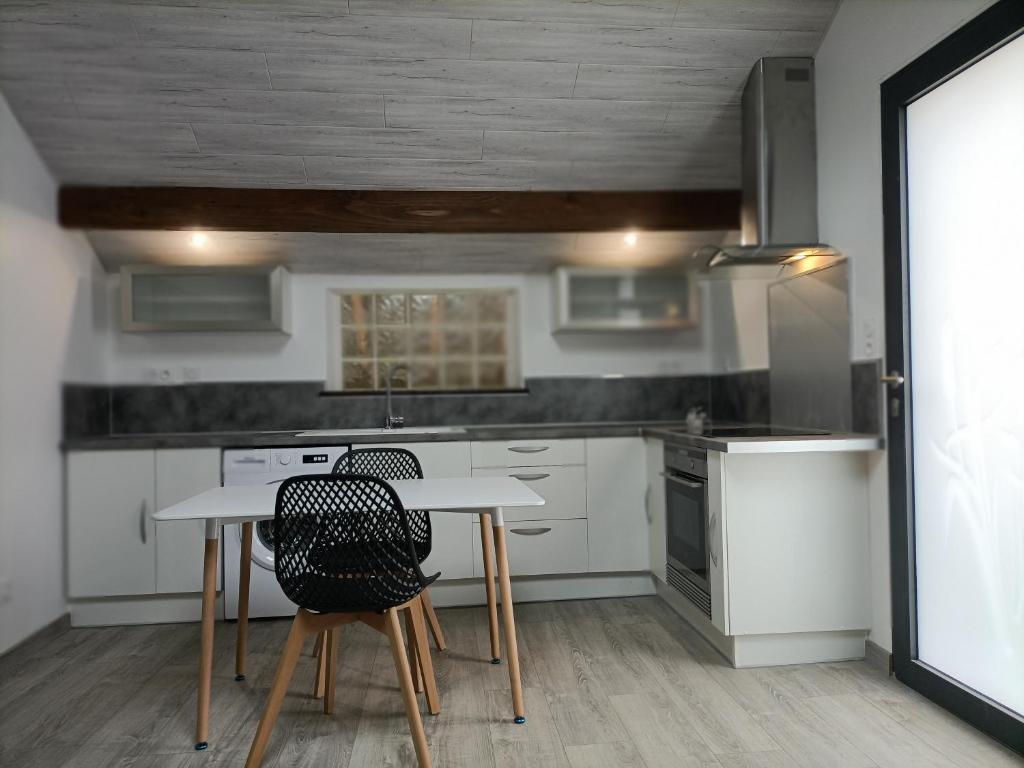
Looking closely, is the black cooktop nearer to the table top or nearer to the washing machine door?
the table top

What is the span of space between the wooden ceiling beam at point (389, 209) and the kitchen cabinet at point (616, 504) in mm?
1227

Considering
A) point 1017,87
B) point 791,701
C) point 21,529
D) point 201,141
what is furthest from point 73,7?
point 791,701

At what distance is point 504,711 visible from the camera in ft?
8.64

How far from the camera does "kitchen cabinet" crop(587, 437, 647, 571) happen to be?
4.07 meters

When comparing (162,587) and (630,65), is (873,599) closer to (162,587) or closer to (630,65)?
(630,65)

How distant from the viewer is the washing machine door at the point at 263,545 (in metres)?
3.77

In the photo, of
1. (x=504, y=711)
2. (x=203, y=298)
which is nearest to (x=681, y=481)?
(x=504, y=711)

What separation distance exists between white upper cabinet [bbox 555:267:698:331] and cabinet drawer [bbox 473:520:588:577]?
1.18 metres

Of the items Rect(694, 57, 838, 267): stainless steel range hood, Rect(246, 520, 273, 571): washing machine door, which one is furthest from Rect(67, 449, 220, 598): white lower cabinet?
Rect(694, 57, 838, 267): stainless steel range hood

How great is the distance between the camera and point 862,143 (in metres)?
3.09

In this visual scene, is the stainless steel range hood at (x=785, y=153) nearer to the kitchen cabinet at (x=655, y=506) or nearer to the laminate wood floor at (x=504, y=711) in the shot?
the kitchen cabinet at (x=655, y=506)

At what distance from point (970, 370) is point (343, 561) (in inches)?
82.1

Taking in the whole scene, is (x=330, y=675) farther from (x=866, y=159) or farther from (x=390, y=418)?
(x=866, y=159)

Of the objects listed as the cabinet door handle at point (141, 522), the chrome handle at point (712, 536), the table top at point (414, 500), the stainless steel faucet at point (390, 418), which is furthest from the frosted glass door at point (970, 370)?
the cabinet door handle at point (141, 522)
